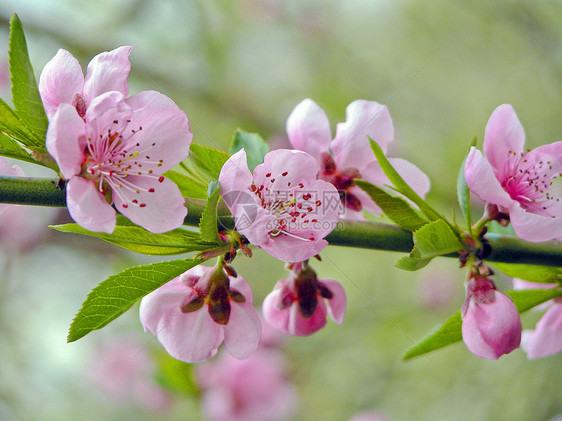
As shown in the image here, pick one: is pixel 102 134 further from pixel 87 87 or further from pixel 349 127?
pixel 349 127

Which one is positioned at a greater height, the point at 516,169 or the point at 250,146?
the point at 516,169

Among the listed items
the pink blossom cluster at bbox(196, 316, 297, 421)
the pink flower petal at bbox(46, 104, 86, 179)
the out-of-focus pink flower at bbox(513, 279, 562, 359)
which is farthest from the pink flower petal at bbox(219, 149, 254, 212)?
the pink blossom cluster at bbox(196, 316, 297, 421)

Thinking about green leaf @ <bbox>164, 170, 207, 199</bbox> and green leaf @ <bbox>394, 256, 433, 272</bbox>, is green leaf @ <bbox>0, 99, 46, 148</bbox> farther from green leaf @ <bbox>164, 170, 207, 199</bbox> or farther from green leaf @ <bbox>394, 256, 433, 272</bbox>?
green leaf @ <bbox>394, 256, 433, 272</bbox>

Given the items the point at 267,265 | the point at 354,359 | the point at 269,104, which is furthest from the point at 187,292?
the point at 269,104

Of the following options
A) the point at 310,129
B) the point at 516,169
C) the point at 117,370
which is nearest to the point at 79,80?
the point at 310,129

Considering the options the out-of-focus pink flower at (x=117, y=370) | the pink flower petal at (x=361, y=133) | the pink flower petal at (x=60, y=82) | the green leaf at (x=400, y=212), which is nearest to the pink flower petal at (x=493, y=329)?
the green leaf at (x=400, y=212)

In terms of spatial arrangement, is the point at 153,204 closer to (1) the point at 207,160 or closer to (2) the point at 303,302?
(1) the point at 207,160
